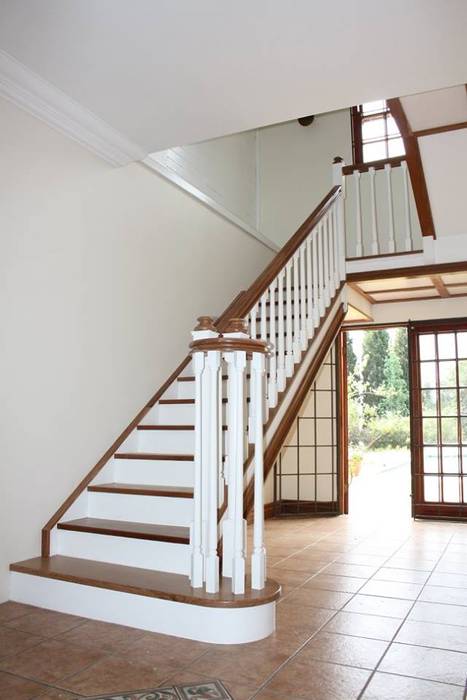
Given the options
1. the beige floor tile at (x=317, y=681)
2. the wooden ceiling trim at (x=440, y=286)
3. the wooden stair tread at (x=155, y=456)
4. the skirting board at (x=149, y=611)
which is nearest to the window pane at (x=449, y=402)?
the wooden ceiling trim at (x=440, y=286)

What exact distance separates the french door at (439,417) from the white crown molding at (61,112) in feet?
12.8

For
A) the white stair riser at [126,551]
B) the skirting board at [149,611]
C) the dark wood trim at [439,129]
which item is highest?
the dark wood trim at [439,129]

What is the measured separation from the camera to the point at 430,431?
6.14 m

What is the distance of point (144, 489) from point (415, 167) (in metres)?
3.19

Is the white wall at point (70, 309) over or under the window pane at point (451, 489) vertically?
over

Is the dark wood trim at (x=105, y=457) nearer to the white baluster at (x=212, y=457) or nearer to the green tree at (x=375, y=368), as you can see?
the white baluster at (x=212, y=457)

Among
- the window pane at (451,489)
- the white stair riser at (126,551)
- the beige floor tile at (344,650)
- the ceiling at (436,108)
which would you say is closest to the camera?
the beige floor tile at (344,650)

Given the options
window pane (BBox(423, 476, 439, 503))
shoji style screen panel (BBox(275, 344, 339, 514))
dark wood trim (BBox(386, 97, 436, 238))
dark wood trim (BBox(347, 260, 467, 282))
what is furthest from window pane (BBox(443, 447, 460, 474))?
dark wood trim (BBox(386, 97, 436, 238))

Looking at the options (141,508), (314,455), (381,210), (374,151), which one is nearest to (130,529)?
(141,508)

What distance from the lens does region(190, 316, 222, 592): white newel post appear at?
8.28 feet

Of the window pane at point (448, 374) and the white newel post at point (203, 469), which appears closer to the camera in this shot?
the white newel post at point (203, 469)

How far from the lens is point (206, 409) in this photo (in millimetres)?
2596

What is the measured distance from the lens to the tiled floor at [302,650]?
199 centimetres

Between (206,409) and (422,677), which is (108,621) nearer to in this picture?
(206,409)
